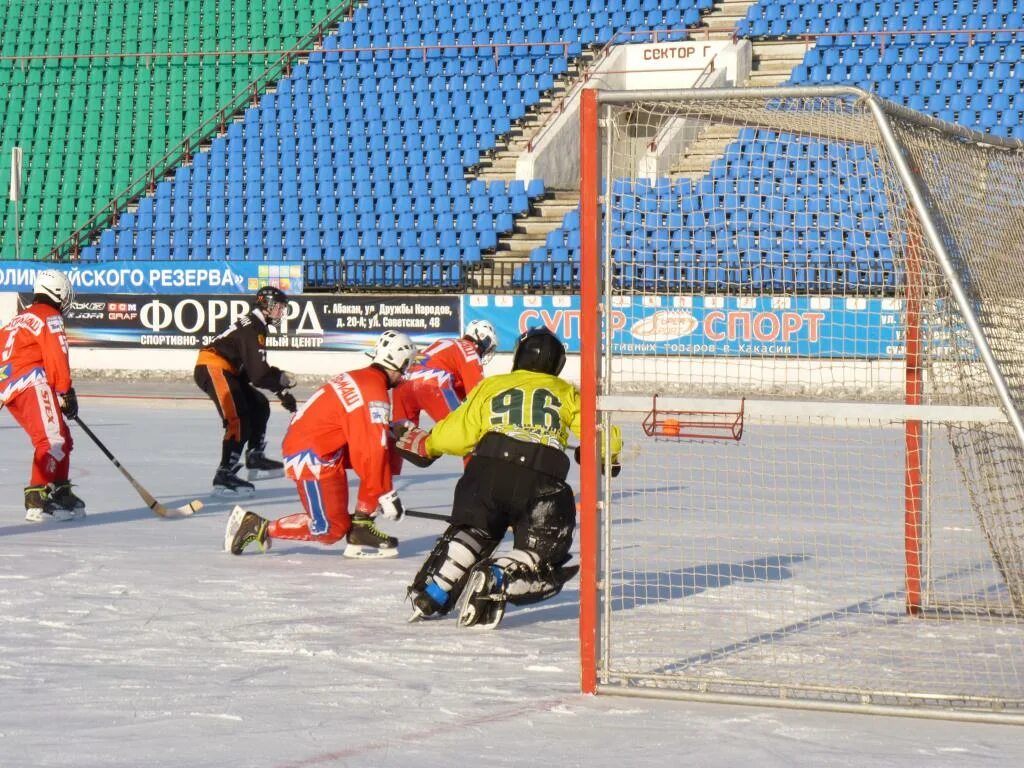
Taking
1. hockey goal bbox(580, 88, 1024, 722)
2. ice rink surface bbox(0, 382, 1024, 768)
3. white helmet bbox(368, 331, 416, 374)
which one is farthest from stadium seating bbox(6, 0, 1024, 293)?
ice rink surface bbox(0, 382, 1024, 768)

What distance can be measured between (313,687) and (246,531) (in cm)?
289

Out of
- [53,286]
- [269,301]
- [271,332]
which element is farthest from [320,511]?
[271,332]

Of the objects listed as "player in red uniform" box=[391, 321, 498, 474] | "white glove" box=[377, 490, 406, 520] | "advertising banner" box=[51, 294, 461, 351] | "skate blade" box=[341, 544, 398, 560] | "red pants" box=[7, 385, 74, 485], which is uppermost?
"advertising banner" box=[51, 294, 461, 351]

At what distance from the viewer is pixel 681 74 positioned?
79.9 ft

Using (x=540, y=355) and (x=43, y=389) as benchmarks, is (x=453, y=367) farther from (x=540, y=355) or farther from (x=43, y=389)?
(x=540, y=355)

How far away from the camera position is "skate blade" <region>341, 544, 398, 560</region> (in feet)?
27.3

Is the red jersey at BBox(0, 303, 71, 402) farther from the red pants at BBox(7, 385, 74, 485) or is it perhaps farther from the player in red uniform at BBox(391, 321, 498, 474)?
the player in red uniform at BBox(391, 321, 498, 474)

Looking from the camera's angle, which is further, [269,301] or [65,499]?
[269,301]

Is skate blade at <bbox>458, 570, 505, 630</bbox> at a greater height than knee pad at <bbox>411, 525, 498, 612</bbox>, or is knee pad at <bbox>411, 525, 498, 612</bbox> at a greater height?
knee pad at <bbox>411, 525, 498, 612</bbox>

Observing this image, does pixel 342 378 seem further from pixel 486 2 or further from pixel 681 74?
pixel 486 2

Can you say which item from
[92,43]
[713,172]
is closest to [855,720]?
[713,172]

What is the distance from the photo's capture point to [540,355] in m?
6.50

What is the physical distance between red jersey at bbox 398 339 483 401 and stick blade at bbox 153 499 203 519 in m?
1.55

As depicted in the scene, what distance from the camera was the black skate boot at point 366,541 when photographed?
326 inches
